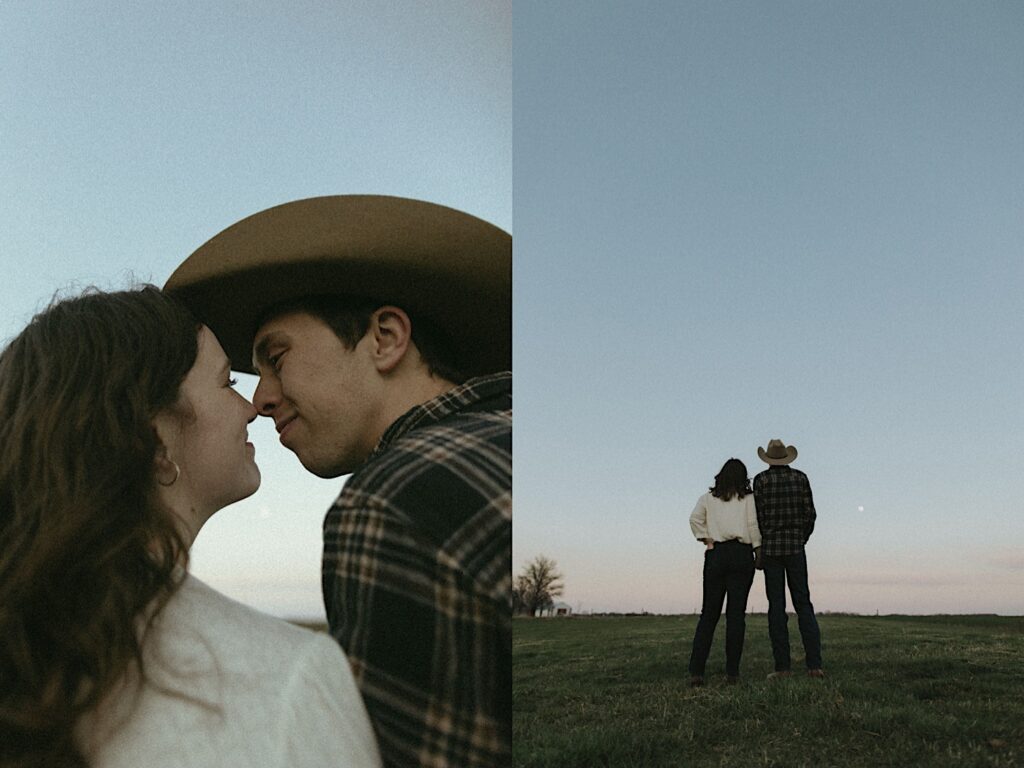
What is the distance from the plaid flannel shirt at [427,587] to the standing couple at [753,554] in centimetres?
151

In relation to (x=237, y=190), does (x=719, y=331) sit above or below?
above

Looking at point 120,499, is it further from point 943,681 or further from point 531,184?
point 531,184

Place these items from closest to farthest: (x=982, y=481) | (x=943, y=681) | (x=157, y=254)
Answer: (x=157, y=254) → (x=943, y=681) → (x=982, y=481)

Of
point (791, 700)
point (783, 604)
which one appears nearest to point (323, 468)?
point (783, 604)

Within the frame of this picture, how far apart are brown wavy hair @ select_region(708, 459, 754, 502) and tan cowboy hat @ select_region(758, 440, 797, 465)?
0.38 ft

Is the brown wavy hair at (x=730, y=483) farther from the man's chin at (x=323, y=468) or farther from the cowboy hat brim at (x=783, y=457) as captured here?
the man's chin at (x=323, y=468)

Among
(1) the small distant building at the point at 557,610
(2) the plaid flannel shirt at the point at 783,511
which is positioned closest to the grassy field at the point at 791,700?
(1) the small distant building at the point at 557,610

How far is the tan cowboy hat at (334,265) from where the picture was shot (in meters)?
1.38

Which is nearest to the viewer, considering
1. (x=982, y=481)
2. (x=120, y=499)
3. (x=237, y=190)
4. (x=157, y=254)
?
(x=120, y=499)

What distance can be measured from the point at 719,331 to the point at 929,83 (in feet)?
3.66

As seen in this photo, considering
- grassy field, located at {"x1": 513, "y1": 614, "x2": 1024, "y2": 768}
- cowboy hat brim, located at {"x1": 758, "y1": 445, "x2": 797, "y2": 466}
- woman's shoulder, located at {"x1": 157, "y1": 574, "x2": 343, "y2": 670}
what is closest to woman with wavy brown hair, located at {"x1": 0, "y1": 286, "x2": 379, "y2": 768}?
woman's shoulder, located at {"x1": 157, "y1": 574, "x2": 343, "y2": 670}

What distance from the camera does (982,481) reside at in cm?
317

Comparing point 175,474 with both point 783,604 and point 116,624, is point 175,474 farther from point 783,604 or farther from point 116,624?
point 783,604

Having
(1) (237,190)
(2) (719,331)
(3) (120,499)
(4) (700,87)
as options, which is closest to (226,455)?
(3) (120,499)
